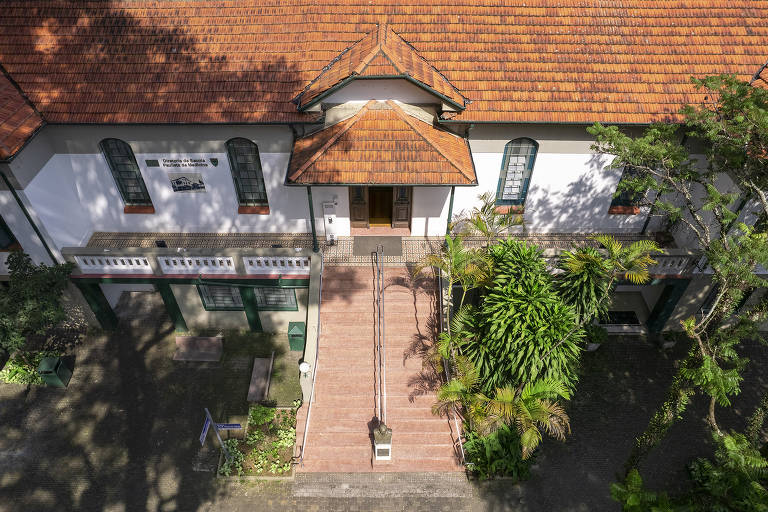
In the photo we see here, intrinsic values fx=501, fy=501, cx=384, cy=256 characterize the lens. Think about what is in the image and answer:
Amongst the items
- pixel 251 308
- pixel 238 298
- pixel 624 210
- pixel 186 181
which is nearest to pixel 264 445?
pixel 251 308

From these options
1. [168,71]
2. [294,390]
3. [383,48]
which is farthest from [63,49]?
[294,390]

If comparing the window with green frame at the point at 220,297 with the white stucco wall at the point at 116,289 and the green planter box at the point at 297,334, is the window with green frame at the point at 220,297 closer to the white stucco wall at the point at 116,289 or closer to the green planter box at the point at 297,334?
the green planter box at the point at 297,334

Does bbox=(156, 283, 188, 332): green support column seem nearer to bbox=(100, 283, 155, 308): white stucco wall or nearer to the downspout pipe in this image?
bbox=(100, 283, 155, 308): white stucco wall

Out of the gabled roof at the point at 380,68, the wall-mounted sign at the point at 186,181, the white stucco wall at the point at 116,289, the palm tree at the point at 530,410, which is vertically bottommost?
the white stucco wall at the point at 116,289

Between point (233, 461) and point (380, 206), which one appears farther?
point (380, 206)

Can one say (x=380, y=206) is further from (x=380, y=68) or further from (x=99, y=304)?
(x=99, y=304)

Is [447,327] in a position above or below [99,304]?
above

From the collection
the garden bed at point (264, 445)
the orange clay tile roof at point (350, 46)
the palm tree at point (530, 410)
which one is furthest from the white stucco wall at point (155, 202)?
the palm tree at point (530, 410)
